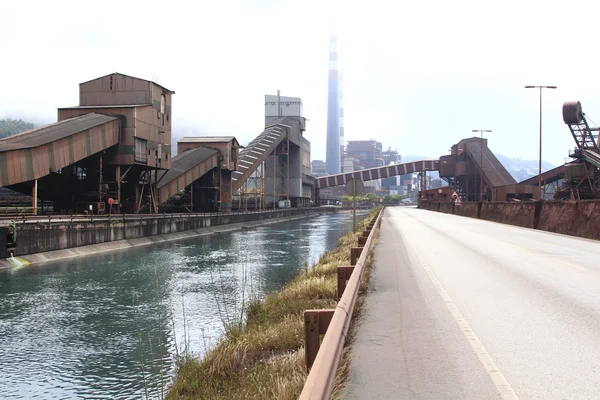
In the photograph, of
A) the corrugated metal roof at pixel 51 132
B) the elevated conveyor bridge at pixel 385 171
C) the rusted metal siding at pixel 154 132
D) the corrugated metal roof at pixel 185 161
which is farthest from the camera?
the elevated conveyor bridge at pixel 385 171

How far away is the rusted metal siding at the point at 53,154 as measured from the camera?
118ft

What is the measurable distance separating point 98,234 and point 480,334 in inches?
1362

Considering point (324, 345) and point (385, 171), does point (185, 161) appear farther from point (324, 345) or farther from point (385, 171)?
point (385, 171)

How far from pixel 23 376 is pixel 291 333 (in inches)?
216

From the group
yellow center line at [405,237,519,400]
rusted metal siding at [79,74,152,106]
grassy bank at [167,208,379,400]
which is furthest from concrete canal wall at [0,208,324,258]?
yellow center line at [405,237,519,400]

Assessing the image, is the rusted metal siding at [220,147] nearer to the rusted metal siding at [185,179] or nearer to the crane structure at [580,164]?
the rusted metal siding at [185,179]

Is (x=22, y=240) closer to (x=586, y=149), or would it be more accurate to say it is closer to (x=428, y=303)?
(x=428, y=303)

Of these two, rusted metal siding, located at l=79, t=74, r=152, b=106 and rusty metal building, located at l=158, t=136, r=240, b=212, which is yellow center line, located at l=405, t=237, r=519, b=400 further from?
rusty metal building, located at l=158, t=136, r=240, b=212

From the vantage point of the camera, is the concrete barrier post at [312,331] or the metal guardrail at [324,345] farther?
the concrete barrier post at [312,331]

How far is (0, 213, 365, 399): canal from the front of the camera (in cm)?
1011

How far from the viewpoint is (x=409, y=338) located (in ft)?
26.0

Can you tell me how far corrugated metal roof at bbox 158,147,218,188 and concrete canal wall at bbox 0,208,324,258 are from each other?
728 centimetres

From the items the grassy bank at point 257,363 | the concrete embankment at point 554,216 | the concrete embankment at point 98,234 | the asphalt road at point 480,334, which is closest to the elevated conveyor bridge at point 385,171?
the concrete embankment at point 98,234

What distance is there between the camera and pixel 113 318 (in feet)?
51.7
